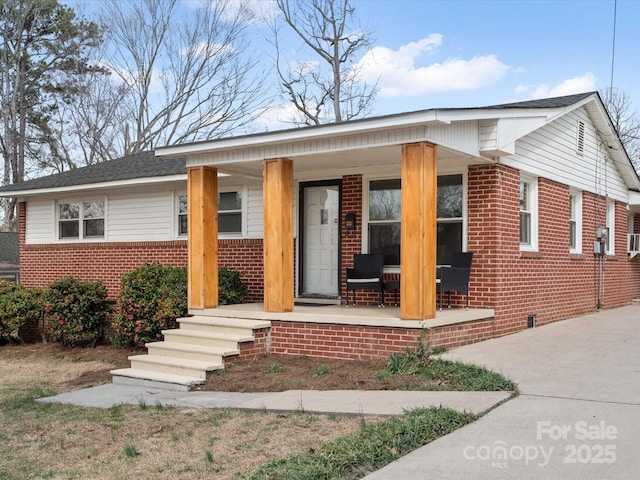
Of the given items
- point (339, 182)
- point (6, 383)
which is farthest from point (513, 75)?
point (6, 383)

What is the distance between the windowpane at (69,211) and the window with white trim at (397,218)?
8.03 meters

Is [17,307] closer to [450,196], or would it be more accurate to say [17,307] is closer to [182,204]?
[182,204]

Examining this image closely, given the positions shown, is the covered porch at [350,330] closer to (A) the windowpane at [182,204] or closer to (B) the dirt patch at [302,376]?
(B) the dirt patch at [302,376]

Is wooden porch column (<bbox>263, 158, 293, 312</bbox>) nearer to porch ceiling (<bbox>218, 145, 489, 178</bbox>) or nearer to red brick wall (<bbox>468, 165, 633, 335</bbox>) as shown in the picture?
porch ceiling (<bbox>218, 145, 489, 178</bbox>)

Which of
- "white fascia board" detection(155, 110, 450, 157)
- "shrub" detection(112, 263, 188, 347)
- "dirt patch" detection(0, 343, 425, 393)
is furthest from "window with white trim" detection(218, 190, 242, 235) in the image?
"dirt patch" detection(0, 343, 425, 393)

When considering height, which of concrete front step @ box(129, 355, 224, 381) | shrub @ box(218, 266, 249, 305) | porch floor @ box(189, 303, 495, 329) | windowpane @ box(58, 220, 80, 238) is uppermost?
windowpane @ box(58, 220, 80, 238)

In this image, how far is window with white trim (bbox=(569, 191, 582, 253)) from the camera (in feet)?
44.2

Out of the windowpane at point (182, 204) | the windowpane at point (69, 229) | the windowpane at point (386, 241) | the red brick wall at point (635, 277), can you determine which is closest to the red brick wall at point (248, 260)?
the windowpane at point (182, 204)

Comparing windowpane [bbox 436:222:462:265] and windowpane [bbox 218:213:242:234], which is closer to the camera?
windowpane [bbox 436:222:462:265]

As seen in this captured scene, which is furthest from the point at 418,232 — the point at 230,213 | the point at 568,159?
the point at 230,213

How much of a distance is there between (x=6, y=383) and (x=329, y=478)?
708cm

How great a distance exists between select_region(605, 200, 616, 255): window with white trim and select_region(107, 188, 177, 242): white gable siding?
959 centimetres

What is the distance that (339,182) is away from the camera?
12.0 metres

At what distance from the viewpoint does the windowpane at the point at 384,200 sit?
11203 millimetres
